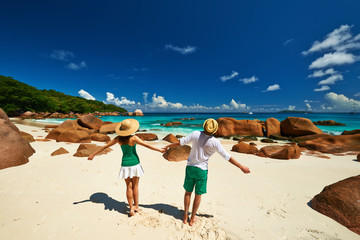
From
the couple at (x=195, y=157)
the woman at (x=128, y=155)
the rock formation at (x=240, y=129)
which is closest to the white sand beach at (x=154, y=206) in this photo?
the couple at (x=195, y=157)

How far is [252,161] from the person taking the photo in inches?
265

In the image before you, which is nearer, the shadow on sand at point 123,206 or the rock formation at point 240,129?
the shadow on sand at point 123,206

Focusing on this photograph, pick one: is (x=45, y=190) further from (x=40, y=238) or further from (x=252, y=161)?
(x=252, y=161)

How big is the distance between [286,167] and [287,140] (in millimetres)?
11327

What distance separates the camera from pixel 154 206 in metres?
3.08

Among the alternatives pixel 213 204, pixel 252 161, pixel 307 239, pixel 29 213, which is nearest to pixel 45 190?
pixel 29 213

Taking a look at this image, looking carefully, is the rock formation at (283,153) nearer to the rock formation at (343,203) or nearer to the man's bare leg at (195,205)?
the rock formation at (343,203)

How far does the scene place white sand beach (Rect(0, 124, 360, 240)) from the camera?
2.31 metres

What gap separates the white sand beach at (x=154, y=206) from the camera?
2307mm

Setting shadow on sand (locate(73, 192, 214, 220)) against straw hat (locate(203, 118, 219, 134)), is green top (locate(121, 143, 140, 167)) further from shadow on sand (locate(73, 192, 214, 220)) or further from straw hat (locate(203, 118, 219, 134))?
straw hat (locate(203, 118, 219, 134))

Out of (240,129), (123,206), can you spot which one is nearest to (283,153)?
(123,206)

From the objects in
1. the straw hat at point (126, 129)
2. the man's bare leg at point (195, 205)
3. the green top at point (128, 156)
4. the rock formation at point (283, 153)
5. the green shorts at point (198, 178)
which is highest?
the straw hat at point (126, 129)

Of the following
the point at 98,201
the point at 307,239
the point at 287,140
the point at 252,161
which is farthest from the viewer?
the point at 287,140

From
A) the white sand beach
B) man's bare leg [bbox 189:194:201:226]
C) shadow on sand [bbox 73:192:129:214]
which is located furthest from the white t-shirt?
shadow on sand [bbox 73:192:129:214]
